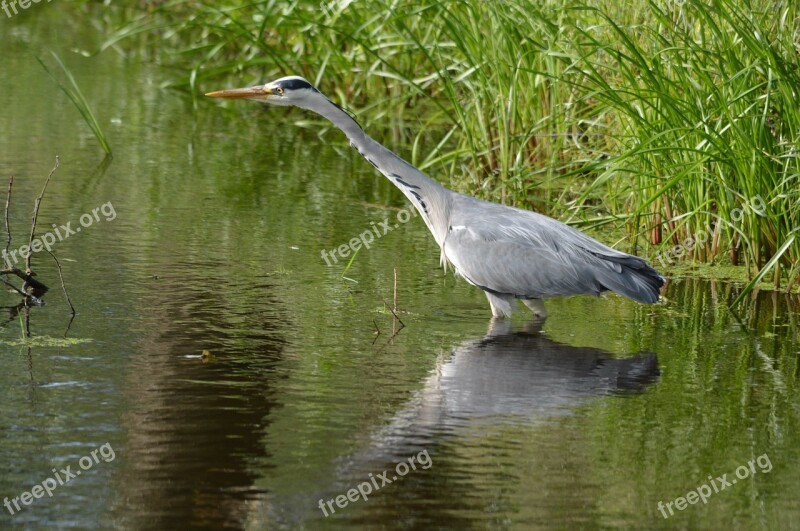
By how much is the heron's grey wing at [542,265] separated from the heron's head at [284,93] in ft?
4.06

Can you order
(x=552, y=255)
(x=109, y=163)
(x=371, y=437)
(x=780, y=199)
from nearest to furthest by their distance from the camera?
(x=371, y=437)
(x=552, y=255)
(x=780, y=199)
(x=109, y=163)

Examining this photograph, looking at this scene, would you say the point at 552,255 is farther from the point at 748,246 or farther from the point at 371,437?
the point at 371,437

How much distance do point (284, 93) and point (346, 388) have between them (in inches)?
96.7

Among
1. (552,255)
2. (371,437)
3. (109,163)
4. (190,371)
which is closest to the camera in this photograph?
(371,437)

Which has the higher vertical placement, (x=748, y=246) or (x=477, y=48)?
(x=477, y=48)

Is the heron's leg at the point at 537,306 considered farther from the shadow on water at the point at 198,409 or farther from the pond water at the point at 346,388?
the shadow on water at the point at 198,409

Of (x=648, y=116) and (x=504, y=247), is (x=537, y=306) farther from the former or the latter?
(x=648, y=116)

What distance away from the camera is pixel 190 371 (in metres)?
6.55

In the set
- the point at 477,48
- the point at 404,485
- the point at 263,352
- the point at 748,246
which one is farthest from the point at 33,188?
the point at 404,485

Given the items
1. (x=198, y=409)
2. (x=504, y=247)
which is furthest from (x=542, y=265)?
(x=198, y=409)

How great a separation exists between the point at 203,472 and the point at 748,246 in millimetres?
4594

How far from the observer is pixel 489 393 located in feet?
21.2

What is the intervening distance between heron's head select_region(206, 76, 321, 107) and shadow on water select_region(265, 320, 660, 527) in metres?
1.74

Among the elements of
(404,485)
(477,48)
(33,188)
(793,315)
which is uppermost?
(477,48)
